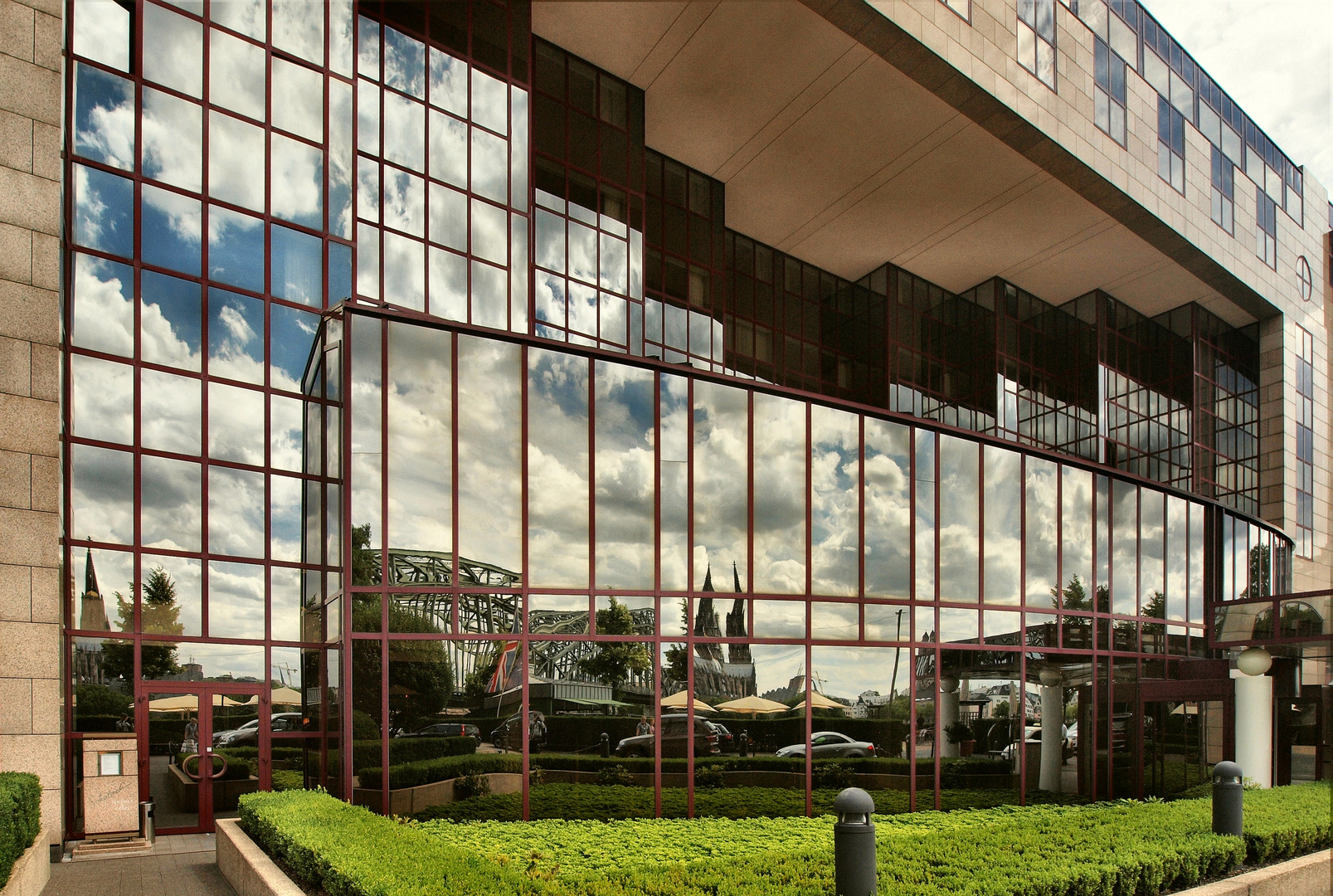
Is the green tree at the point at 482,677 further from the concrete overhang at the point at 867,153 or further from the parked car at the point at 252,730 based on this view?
the concrete overhang at the point at 867,153

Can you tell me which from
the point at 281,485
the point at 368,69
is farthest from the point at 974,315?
the point at 281,485

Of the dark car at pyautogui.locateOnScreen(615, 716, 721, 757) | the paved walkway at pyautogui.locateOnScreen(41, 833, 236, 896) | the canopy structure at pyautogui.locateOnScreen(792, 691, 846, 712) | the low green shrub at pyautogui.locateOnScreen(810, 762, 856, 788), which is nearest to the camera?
the paved walkway at pyautogui.locateOnScreen(41, 833, 236, 896)

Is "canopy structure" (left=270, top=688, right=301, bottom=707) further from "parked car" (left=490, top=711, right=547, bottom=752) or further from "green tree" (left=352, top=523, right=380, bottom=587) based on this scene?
"parked car" (left=490, top=711, right=547, bottom=752)

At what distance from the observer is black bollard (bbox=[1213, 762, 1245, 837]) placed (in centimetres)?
1146

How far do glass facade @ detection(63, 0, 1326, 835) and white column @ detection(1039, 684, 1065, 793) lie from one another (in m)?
0.08

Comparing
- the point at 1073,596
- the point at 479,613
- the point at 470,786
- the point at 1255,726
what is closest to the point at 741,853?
the point at 470,786

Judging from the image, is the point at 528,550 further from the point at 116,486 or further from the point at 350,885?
the point at 350,885

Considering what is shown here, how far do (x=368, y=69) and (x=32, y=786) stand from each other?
43.6 feet

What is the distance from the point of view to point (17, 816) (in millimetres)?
10180

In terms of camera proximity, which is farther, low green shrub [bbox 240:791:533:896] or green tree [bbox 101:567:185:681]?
green tree [bbox 101:567:185:681]

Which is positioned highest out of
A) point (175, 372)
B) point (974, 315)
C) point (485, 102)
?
point (485, 102)

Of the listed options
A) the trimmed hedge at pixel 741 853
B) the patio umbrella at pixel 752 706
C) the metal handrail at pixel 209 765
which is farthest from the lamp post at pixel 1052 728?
the metal handrail at pixel 209 765

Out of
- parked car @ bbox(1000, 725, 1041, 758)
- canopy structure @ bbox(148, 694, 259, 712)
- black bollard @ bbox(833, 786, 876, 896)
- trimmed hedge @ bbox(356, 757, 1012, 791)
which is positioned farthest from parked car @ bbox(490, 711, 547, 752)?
parked car @ bbox(1000, 725, 1041, 758)

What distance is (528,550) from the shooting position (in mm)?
15547
